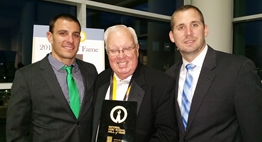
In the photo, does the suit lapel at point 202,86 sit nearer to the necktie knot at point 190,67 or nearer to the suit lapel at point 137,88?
the necktie knot at point 190,67

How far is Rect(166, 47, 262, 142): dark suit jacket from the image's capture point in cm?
156

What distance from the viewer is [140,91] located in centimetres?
160

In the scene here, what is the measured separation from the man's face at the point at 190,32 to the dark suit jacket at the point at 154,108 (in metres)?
0.33

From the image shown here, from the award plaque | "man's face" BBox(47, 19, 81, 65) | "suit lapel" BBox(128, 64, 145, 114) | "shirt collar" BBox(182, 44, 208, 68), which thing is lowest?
the award plaque

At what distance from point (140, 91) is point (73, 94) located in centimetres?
62

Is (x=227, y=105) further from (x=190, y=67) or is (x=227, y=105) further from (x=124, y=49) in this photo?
(x=124, y=49)

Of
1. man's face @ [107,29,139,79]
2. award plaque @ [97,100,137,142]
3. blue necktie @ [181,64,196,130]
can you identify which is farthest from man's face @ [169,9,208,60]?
award plaque @ [97,100,137,142]

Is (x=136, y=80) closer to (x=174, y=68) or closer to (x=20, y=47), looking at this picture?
(x=174, y=68)

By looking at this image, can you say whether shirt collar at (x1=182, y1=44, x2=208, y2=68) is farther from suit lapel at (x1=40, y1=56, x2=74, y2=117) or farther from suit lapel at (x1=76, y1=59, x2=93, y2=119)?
suit lapel at (x1=40, y1=56, x2=74, y2=117)

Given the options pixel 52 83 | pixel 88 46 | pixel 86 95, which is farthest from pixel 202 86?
pixel 88 46

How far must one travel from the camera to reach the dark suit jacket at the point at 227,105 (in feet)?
5.12

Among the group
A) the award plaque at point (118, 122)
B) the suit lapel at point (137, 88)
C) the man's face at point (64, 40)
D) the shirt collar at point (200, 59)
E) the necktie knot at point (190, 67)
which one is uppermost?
the man's face at point (64, 40)

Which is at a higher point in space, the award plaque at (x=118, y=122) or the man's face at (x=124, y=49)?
the man's face at (x=124, y=49)

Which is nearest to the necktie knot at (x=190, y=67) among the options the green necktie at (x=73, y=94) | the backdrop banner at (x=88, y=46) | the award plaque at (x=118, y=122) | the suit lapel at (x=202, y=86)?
the suit lapel at (x=202, y=86)
